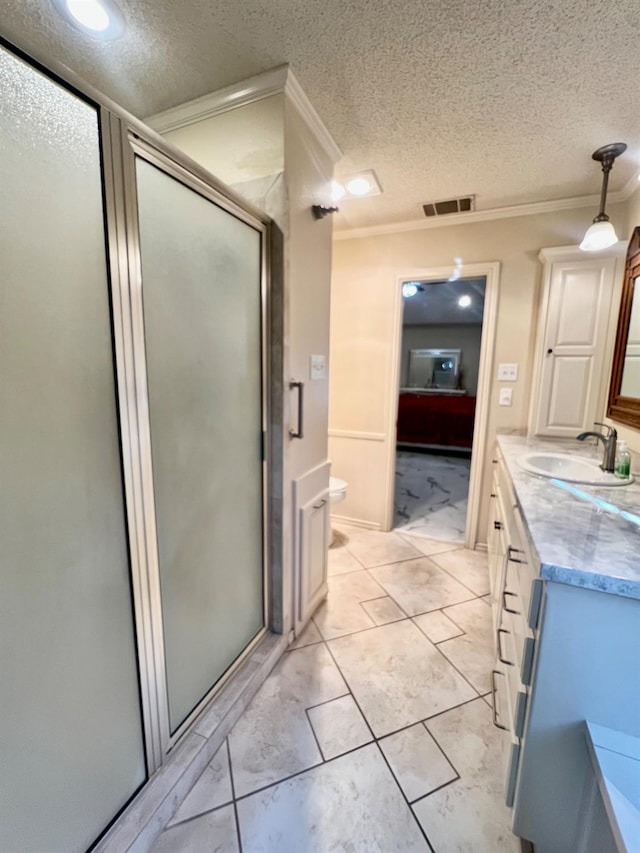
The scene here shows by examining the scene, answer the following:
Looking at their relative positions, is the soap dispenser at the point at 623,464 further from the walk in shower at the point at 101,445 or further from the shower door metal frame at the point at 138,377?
the shower door metal frame at the point at 138,377

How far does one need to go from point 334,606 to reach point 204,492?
4.17 feet

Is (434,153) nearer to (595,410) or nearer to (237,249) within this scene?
(237,249)

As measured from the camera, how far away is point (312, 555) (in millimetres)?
1903

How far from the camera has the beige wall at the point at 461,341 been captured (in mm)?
6836

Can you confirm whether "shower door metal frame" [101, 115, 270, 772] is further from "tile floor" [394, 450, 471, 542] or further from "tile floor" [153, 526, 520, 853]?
"tile floor" [394, 450, 471, 542]

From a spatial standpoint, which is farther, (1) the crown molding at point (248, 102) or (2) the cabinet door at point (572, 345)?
(2) the cabinet door at point (572, 345)

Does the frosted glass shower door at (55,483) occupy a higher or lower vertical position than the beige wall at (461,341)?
lower

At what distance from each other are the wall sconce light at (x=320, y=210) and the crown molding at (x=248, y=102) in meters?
0.30

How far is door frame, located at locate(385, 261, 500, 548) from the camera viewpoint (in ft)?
8.13

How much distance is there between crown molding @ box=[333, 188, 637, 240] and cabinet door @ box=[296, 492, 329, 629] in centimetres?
202

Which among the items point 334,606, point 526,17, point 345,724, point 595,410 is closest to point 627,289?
point 595,410

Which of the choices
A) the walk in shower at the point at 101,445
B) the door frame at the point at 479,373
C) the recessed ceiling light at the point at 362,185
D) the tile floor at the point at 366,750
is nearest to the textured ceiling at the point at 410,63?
the recessed ceiling light at the point at 362,185

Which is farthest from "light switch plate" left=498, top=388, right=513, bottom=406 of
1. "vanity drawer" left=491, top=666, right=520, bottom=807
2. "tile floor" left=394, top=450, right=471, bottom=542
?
"vanity drawer" left=491, top=666, right=520, bottom=807

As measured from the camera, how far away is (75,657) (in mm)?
833
